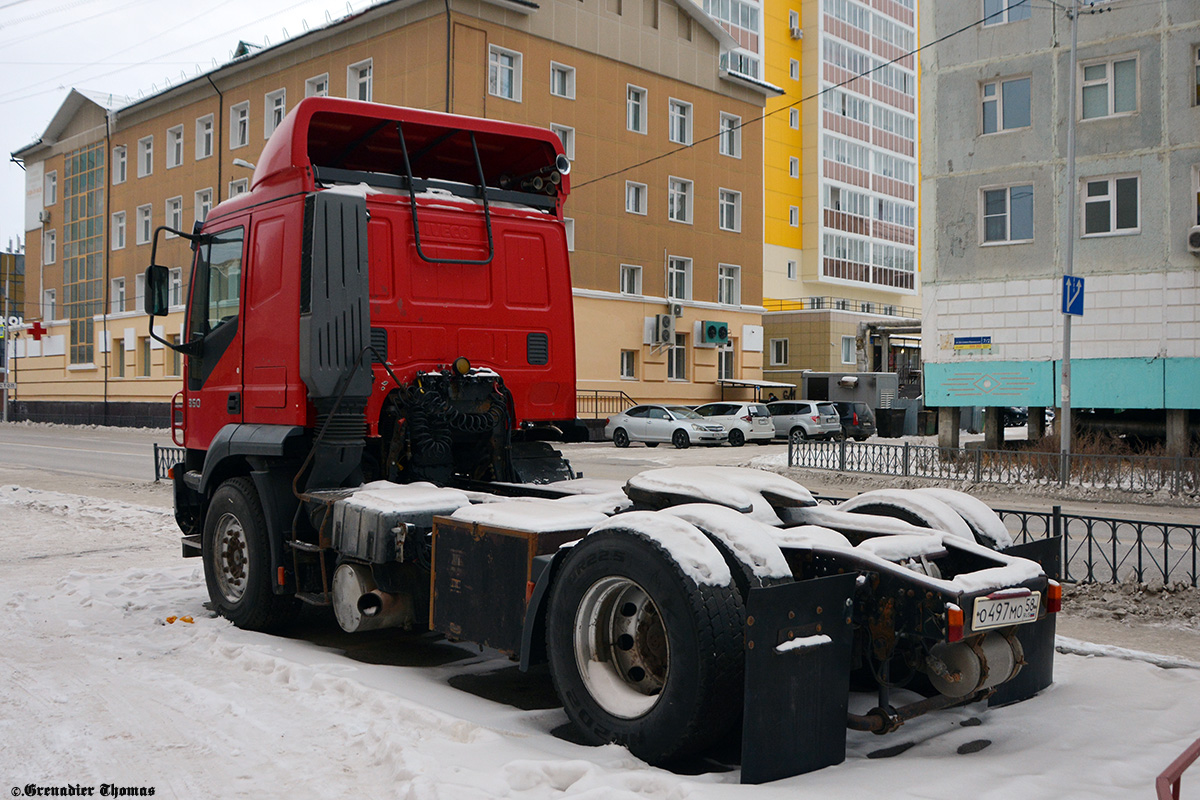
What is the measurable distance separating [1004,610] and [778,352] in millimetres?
54473

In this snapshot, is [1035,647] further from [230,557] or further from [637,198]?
[637,198]

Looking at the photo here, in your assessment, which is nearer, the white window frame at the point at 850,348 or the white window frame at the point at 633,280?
the white window frame at the point at 633,280

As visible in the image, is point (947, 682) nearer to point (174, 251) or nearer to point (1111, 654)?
point (1111, 654)

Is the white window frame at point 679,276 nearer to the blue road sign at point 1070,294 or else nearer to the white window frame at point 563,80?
the white window frame at point 563,80

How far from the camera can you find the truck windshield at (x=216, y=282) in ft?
23.7

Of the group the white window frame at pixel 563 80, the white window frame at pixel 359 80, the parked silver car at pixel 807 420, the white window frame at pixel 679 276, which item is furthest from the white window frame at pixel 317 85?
the parked silver car at pixel 807 420

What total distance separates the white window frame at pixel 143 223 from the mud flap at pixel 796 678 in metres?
49.3

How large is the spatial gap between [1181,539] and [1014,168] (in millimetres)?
14827

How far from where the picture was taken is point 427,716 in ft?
15.3

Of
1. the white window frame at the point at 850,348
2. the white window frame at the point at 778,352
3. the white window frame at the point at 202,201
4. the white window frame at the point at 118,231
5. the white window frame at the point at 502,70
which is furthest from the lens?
the white window frame at the point at 778,352

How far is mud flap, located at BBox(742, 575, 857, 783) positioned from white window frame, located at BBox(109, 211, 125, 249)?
51823 millimetres

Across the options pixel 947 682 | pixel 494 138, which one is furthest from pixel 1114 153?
pixel 947 682

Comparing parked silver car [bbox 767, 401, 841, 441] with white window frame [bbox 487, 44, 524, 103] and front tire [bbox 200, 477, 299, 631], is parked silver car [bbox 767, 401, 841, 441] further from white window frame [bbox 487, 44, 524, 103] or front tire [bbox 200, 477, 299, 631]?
front tire [bbox 200, 477, 299, 631]

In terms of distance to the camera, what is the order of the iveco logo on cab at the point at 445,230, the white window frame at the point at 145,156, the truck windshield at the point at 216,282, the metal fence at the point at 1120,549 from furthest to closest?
the white window frame at the point at 145,156 → the metal fence at the point at 1120,549 → the truck windshield at the point at 216,282 → the iveco logo on cab at the point at 445,230
